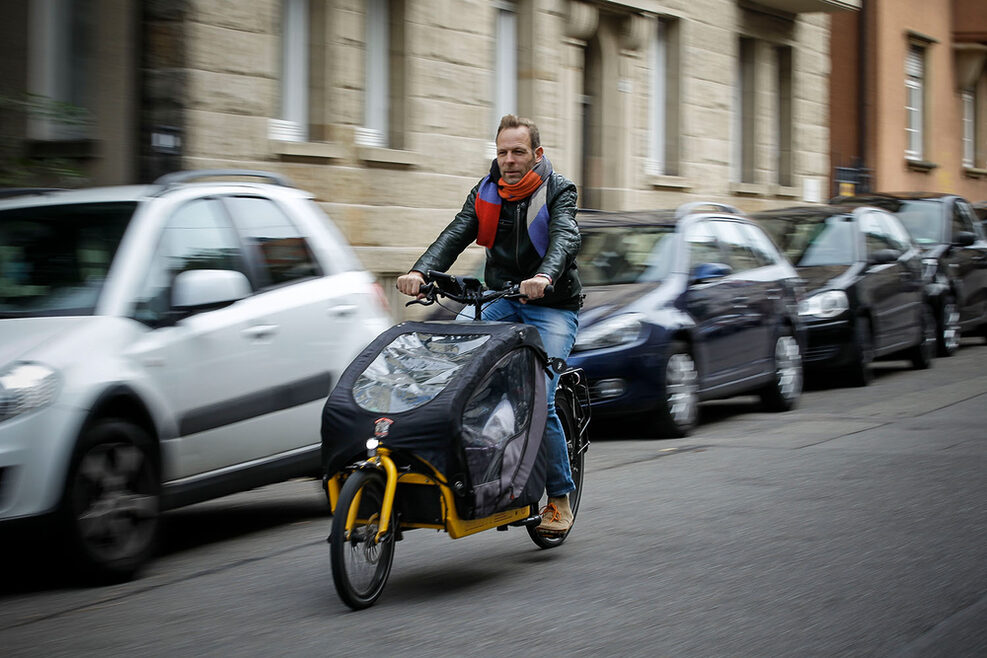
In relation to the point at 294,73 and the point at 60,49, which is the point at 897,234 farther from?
the point at 60,49

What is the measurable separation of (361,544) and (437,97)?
12757mm

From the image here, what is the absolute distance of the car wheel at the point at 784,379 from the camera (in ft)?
40.1

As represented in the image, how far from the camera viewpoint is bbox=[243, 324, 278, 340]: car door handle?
23.2ft

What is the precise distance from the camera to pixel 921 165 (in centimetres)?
3328

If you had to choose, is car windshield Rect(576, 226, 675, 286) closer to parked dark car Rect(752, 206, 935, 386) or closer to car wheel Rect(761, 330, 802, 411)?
car wheel Rect(761, 330, 802, 411)

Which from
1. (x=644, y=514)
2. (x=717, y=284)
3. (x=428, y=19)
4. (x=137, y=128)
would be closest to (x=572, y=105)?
(x=428, y=19)

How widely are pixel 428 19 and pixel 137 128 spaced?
15.0 feet

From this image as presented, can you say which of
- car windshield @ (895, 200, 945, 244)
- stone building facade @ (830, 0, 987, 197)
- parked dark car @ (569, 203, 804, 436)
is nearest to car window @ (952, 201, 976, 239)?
car windshield @ (895, 200, 945, 244)

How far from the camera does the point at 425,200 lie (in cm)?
1759

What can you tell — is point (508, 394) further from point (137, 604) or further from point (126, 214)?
point (126, 214)

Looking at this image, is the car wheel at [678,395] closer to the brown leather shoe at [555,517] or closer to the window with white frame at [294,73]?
the brown leather shoe at [555,517]

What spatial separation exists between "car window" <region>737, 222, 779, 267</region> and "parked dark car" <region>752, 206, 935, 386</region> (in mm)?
1293

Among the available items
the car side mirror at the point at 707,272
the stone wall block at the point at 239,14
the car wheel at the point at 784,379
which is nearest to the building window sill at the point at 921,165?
the stone wall block at the point at 239,14

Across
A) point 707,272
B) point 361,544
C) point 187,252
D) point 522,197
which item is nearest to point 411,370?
point 361,544
